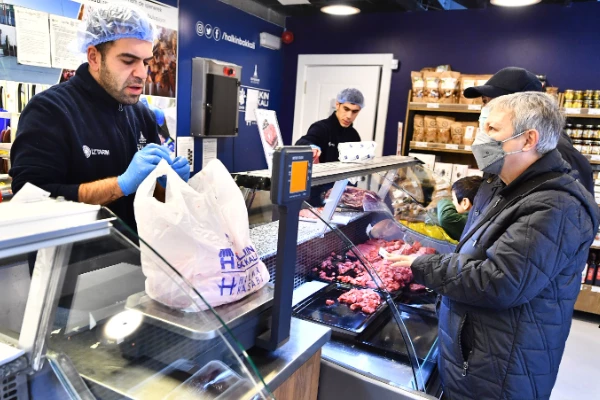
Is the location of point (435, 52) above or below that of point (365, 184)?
above

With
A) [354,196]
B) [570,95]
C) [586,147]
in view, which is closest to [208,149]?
[354,196]

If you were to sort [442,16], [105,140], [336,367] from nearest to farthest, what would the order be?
1. [336,367]
2. [105,140]
3. [442,16]

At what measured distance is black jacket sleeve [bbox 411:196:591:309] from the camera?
1397 mm

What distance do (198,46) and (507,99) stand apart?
4.15 metres

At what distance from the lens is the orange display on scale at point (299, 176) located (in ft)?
3.10

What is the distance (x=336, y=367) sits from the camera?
1.35 metres

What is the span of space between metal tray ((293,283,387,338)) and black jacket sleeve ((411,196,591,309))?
47 centimetres

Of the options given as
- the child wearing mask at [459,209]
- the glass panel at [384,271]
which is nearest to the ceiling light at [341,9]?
the glass panel at [384,271]

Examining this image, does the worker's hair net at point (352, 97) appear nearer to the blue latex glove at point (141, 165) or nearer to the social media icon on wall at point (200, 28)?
the social media icon on wall at point (200, 28)

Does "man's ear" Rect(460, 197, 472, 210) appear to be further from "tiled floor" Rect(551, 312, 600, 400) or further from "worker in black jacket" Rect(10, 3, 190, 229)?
"worker in black jacket" Rect(10, 3, 190, 229)

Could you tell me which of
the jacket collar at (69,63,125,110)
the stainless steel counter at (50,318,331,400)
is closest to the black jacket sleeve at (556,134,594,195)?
the stainless steel counter at (50,318,331,400)

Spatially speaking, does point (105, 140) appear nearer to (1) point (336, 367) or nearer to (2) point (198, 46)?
(1) point (336, 367)

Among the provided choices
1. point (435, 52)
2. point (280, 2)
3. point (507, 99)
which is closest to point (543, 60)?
point (435, 52)

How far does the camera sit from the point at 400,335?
180 centimetres
